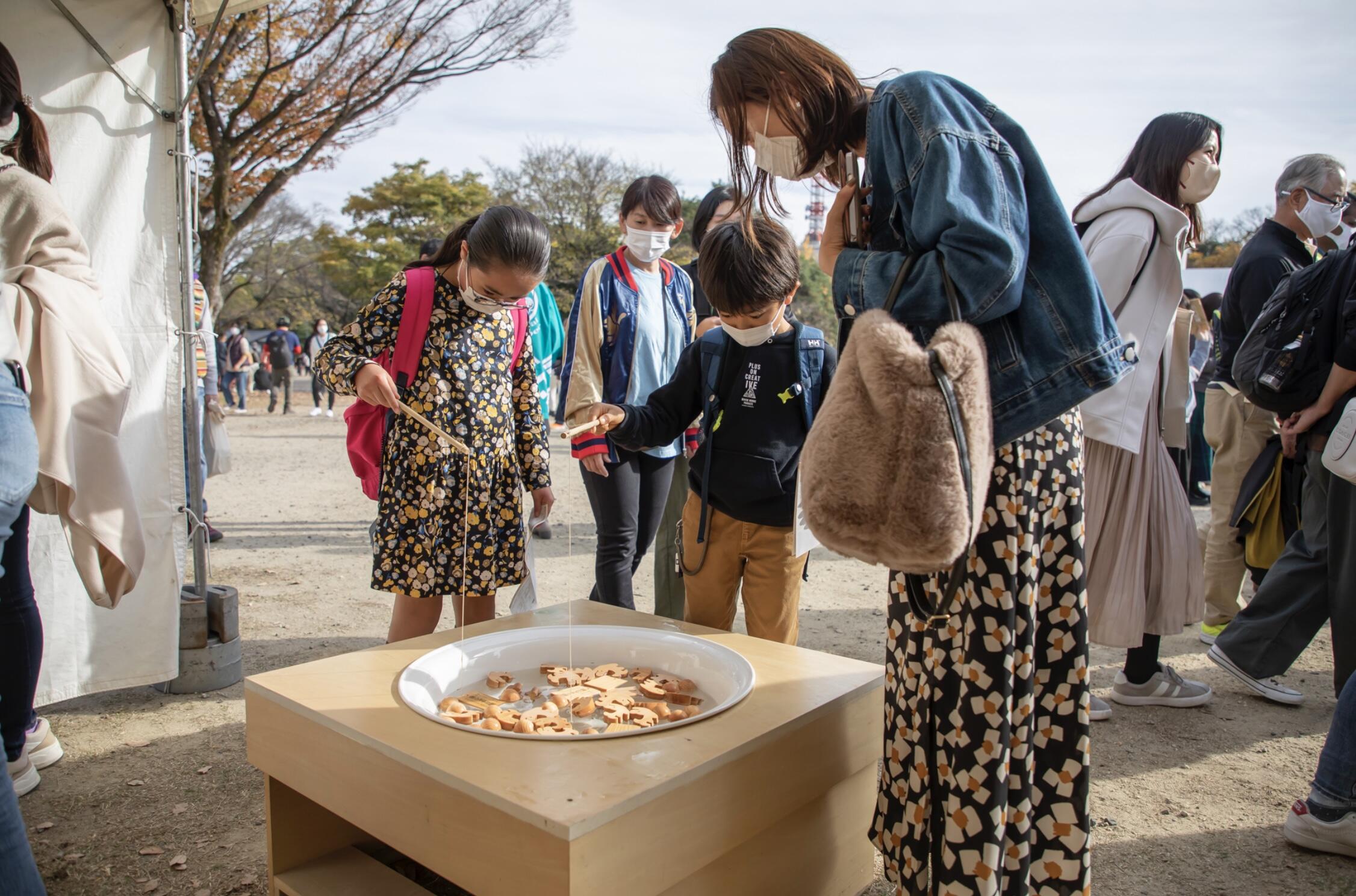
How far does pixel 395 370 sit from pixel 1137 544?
2.20 metres

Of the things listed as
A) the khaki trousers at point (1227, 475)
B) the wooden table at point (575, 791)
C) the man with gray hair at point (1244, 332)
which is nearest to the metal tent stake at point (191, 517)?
the wooden table at point (575, 791)

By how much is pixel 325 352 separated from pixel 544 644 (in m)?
0.97

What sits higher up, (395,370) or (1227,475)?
(395,370)

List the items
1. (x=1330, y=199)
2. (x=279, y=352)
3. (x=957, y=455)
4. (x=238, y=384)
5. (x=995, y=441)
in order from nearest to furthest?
(x=957, y=455) → (x=995, y=441) → (x=1330, y=199) → (x=279, y=352) → (x=238, y=384)

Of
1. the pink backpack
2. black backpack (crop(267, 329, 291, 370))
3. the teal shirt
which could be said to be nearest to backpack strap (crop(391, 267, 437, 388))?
the pink backpack

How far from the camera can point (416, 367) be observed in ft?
7.95

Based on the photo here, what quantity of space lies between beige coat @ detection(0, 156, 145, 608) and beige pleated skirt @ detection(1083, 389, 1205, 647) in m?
2.68

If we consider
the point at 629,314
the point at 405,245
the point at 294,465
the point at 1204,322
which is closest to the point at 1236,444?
the point at 1204,322

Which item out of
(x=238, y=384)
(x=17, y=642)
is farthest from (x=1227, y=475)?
(x=238, y=384)

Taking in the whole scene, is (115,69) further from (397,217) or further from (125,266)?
(397,217)

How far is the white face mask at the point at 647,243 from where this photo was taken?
10.5ft

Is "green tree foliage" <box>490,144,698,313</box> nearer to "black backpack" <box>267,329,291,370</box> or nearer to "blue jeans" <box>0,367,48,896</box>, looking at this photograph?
"black backpack" <box>267,329,291,370</box>

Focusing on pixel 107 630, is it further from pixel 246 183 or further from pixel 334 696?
pixel 246 183

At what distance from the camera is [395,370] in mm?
2412
